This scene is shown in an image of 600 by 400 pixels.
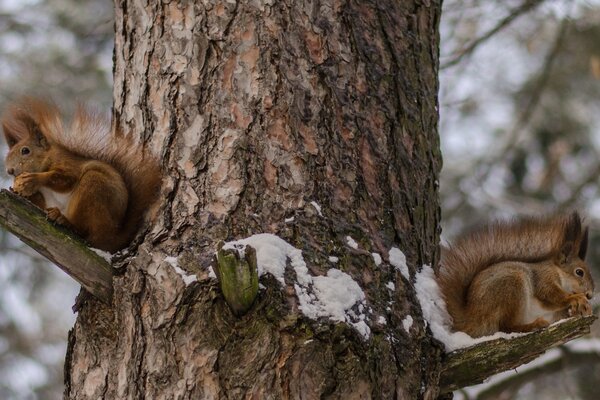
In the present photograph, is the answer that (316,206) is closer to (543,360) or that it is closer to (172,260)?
(172,260)

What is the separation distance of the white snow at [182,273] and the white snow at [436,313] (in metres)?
0.56

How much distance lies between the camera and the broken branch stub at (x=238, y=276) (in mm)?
1797

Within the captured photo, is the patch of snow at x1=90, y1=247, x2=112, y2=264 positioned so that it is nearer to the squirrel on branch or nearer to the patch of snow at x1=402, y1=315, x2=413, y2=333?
the patch of snow at x1=402, y1=315, x2=413, y2=333

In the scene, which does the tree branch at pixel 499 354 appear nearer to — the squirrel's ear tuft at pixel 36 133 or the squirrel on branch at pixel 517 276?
the squirrel on branch at pixel 517 276

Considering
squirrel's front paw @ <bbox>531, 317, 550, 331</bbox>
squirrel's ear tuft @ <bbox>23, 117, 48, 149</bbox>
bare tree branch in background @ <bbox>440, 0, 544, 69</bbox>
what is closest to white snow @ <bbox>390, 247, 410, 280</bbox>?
squirrel's front paw @ <bbox>531, 317, 550, 331</bbox>

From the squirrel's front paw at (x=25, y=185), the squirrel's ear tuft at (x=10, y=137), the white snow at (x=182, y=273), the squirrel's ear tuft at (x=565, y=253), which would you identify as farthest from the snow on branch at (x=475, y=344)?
the squirrel's ear tuft at (x=10, y=137)

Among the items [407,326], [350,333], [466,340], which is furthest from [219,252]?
[466,340]

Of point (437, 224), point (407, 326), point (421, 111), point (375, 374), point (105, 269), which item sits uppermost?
point (421, 111)

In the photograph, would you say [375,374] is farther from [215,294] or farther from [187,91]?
[187,91]

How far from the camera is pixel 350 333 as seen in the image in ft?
6.26

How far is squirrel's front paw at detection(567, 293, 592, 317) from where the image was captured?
279 centimetres

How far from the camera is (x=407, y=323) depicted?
2.05 metres

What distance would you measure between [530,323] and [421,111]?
0.75 m

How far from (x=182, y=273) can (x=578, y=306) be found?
144cm
